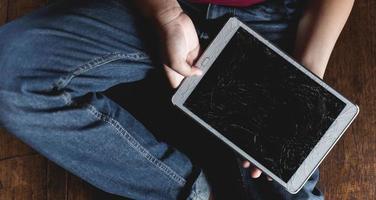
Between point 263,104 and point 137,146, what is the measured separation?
220mm

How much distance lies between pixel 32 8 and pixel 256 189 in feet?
2.05

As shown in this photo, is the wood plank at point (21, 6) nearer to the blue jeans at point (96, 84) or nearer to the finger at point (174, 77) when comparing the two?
the blue jeans at point (96, 84)

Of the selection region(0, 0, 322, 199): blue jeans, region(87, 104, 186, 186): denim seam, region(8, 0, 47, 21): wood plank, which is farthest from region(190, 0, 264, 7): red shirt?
region(8, 0, 47, 21): wood plank

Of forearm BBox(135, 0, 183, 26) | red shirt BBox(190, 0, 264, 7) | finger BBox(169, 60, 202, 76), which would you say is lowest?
finger BBox(169, 60, 202, 76)

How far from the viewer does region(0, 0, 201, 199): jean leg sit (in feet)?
2.35

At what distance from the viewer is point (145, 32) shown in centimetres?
78

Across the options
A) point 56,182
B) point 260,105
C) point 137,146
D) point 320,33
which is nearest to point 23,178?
point 56,182

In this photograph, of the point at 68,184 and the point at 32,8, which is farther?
the point at 32,8

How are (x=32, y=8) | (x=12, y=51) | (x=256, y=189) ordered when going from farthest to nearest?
(x=32, y=8) < (x=256, y=189) < (x=12, y=51)

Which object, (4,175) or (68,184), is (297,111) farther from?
(4,175)

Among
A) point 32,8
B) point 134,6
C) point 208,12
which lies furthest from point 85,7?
point 32,8

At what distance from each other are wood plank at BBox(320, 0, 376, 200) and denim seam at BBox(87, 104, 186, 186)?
31 cm

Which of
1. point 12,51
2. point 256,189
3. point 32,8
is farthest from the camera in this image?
point 32,8

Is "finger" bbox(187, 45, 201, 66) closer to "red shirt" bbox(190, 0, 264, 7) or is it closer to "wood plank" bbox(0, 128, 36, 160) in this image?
"red shirt" bbox(190, 0, 264, 7)
